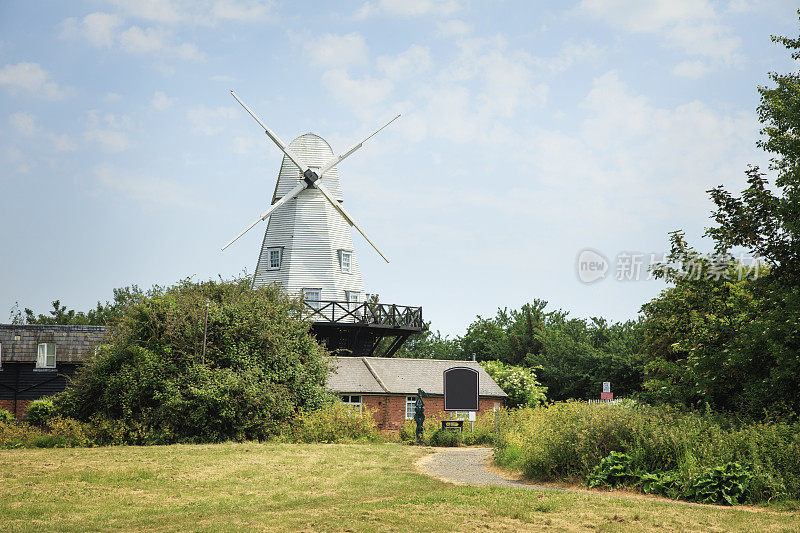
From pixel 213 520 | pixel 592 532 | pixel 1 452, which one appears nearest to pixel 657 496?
pixel 592 532

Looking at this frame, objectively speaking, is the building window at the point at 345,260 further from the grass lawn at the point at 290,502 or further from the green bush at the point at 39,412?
the grass lawn at the point at 290,502

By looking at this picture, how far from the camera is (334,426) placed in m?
26.6

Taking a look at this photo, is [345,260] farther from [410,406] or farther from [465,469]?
[465,469]

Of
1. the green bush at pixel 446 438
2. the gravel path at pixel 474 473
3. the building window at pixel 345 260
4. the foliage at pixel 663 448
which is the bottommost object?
the green bush at pixel 446 438

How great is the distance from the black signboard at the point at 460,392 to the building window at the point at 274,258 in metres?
17.8

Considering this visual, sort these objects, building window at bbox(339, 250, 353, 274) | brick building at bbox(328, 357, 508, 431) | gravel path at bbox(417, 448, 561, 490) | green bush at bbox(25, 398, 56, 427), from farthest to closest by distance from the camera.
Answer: building window at bbox(339, 250, 353, 274) → brick building at bbox(328, 357, 508, 431) → green bush at bbox(25, 398, 56, 427) → gravel path at bbox(417, 448, 561, 490)

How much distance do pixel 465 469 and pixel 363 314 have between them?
23.4m

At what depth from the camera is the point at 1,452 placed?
69.4 ft

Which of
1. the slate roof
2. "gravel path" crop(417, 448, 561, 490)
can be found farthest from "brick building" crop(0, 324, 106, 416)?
"gravel path" crop(417, 448, 561, 490)

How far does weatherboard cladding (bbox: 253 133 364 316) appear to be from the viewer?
41750mm

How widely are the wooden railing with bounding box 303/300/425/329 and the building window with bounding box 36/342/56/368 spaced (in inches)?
521

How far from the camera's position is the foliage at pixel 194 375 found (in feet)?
81.0

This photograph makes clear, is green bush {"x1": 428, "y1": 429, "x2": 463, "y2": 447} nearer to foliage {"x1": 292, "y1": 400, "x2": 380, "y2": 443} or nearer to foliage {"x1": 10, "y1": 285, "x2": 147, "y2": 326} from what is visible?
Result: foliage {"x1": 292, "y1": 400, "x2": 380, "y2": 443}

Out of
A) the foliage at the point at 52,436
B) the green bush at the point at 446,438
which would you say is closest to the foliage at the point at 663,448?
the green bush at the point at 446,438
